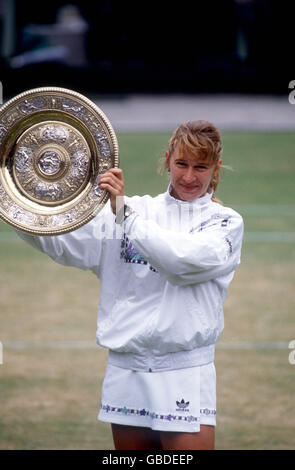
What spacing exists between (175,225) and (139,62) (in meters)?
23.9

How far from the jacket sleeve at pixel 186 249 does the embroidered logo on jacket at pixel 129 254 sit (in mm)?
168

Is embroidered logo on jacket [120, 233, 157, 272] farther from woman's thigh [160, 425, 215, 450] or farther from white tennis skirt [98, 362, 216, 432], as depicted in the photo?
woman's thigh [160, 425, 215, 450]

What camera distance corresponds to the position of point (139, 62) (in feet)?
88.5

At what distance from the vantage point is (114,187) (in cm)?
337

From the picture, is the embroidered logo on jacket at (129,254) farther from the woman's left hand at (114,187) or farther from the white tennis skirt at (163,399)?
the white tennis skirt at (163,399)

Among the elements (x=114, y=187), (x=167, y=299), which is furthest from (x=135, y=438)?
(x=114, y=187)

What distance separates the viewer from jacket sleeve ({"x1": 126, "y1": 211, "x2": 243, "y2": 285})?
3.30 meters

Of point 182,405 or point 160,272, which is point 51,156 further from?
point 182,405

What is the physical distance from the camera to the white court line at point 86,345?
23.7 feet

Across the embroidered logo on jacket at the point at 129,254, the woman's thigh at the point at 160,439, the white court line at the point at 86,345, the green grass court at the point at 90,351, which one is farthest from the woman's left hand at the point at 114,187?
the white court line at the point at 86,345

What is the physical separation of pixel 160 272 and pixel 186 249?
0.43ft

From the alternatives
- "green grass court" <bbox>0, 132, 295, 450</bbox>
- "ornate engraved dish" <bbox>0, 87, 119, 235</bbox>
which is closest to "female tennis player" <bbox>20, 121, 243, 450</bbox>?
"ornate engraved dish" <bbox>0, 87, 119, 235</bbox>
